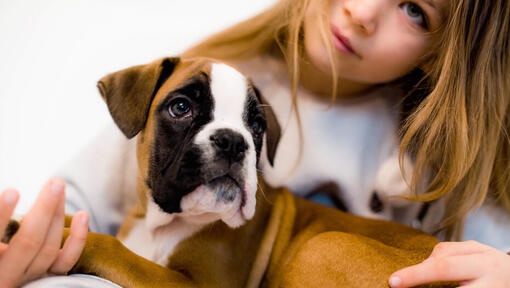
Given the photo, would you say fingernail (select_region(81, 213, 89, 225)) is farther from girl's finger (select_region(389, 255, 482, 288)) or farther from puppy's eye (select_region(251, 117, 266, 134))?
girl's finger (select_region(389, 255, 482, 288))

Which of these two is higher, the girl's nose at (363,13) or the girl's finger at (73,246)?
the girl's nose at (363,13)

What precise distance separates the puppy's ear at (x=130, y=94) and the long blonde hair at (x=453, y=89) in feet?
1.42

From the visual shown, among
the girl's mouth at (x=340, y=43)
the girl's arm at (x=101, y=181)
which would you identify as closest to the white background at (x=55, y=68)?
the girl's arm at (x=101, y=181)

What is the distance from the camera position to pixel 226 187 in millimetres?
1186

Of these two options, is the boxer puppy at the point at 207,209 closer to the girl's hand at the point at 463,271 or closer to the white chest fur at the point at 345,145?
the girl's hand at the point at 463,271

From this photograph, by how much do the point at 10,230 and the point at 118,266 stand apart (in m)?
0.32

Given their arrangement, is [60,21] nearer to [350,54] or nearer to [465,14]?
[350,54]

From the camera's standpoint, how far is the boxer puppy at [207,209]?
1198 millimetres

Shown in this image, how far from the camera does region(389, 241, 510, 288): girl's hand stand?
4.16 ft

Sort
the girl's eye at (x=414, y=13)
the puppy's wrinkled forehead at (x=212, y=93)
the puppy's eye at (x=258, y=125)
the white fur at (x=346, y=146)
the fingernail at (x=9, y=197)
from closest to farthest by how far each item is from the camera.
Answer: the fingernail at (x=9, y=197) → the puppy's wrinkled forehead at (x=212, y=93) → the puppy's eye at (x=258, y=125) → the girl's eye at (x=414, y=13) → the white fur at (x=346, y=146)

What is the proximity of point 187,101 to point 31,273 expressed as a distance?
656 mm

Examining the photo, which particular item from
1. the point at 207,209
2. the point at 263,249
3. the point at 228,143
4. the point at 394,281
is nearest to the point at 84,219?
the point at 207,209

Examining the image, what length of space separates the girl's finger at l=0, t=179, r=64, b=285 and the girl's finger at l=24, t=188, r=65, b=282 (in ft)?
0.10

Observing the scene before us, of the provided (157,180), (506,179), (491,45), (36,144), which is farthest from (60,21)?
(506,179)
